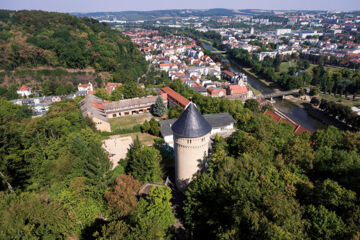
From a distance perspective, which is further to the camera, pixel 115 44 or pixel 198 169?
pixel 115 44

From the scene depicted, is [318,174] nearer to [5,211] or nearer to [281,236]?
[281,236]

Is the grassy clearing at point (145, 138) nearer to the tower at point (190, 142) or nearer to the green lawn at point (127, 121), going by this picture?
the green lawn at point (127, 121)

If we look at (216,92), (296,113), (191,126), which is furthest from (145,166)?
(296,113)

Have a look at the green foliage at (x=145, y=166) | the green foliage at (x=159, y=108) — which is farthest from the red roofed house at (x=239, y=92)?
the green foliage at (x=145, y=166)

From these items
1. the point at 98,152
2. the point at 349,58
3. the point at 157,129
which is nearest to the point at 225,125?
the point at 157,129

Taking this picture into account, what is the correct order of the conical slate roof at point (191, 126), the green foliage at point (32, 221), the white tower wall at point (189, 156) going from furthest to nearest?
the white tower wall at point (189, 156), the conical slate roof at point (191, 126), the green foliage at point (32, 221)

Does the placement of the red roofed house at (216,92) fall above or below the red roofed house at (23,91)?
below

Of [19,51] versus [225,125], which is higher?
[19,51]

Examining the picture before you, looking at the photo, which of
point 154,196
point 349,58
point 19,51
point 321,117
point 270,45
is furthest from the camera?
point 270,45
